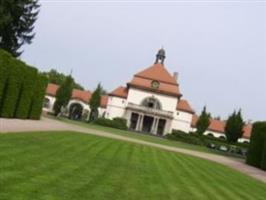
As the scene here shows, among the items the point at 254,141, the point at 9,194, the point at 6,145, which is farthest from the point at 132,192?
the point at 254,141

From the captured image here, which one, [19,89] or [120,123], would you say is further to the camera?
[120,123]

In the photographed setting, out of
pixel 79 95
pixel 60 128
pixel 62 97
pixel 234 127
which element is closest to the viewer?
pixel 60 128

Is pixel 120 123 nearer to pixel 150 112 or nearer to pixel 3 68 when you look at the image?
pixel 150 112

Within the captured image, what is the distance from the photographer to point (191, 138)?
2697 inches

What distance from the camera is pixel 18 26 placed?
138 ft

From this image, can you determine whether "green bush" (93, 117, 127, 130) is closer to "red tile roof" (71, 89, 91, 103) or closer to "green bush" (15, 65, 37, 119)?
"red tile roof" (71, 89, 91, 103)

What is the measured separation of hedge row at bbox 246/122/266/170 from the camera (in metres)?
35.8

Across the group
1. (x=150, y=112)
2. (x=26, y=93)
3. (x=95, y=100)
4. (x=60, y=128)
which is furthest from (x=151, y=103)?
(x=60, y=128)

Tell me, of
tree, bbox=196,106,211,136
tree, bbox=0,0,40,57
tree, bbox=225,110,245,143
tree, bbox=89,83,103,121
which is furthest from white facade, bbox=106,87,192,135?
tree, bbox=0,0,40,57

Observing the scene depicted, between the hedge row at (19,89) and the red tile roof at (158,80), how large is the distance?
48.8 meters

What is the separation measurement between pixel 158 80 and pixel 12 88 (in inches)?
2308

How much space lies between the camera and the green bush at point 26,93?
3272 cm

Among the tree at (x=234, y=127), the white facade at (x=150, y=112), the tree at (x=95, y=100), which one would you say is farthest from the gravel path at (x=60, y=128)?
the tree at (x=95, y=100)

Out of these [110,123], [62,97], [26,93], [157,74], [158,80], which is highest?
[157,74]
